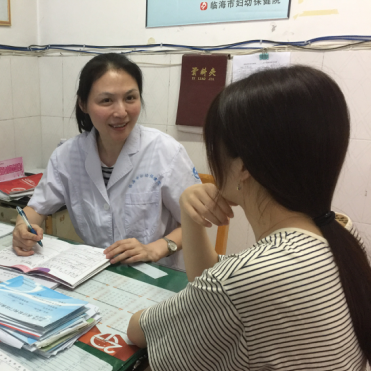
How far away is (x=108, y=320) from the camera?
0.85 metres

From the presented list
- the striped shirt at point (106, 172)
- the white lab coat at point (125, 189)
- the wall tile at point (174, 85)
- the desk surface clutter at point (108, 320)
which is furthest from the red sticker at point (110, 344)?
the wall tile at point (174, 85)

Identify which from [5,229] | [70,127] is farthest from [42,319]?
[70,127]

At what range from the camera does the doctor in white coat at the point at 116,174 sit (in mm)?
1356

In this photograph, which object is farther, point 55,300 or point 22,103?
point 22,103

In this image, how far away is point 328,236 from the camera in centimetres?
63

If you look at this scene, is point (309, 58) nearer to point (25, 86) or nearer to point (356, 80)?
point (356, 80)

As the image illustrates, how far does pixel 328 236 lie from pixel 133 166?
3.02ft

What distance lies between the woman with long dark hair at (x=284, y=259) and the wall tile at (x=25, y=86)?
2.08 m

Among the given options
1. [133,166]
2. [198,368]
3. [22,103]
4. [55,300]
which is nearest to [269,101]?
[198,368]

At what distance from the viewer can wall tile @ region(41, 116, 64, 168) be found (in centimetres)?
247

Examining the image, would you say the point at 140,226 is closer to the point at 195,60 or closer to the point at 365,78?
the point at 195,60

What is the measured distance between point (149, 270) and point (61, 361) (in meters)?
0.41

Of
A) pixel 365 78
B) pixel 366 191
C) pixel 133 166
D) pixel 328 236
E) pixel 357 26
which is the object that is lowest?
pixel 366 191

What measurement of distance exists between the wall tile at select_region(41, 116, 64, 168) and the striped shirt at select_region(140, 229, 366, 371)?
2.11 m
